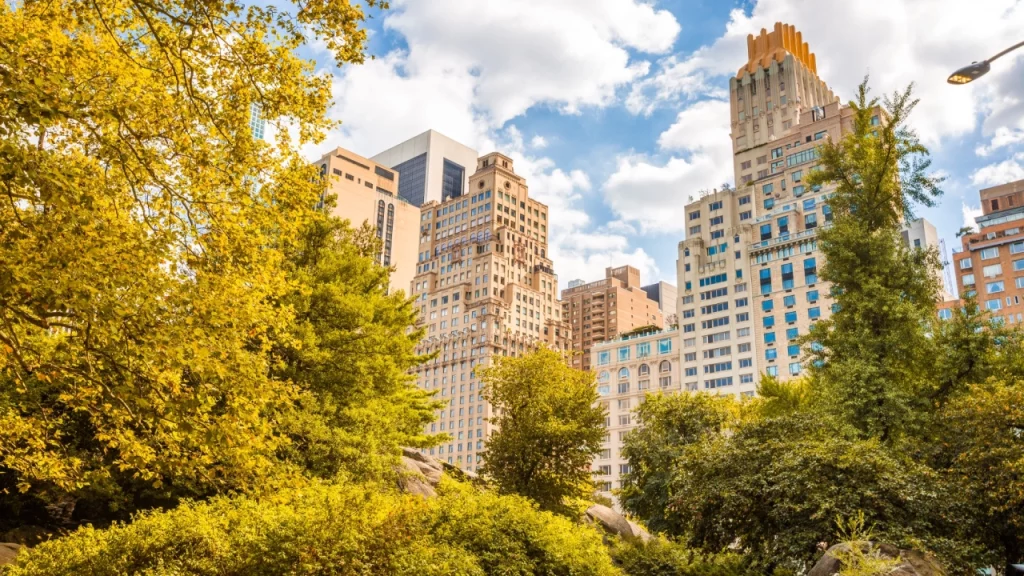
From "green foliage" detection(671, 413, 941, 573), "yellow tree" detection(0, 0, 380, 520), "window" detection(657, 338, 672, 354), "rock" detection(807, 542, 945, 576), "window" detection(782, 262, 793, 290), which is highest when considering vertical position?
"window" detection(782, 262, 793, 290)

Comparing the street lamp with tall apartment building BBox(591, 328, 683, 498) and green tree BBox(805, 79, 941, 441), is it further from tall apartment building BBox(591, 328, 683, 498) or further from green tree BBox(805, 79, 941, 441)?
tall apartment building BBox(591, 328, 683, 498)

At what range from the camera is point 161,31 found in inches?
426

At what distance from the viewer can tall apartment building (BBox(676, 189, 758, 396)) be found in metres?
102

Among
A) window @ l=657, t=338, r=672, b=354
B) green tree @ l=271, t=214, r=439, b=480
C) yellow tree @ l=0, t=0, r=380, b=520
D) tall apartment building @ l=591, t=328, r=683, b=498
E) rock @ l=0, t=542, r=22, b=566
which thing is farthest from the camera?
window @ l=657, t=338, r=672, b=354

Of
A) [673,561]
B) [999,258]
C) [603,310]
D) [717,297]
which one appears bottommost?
[673,561]

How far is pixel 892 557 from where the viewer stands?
15.9 meters

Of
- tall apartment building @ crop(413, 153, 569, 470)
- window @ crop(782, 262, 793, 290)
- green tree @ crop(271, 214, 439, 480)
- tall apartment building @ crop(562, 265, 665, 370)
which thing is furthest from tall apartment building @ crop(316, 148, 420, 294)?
green tree @ crop(271, 214, 439, 480)

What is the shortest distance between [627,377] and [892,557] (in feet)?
322

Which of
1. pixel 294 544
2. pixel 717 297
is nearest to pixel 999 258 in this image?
pixel 717 297

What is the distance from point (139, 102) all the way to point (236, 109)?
163cm

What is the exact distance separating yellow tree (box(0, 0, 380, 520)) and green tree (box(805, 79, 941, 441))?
21.2m

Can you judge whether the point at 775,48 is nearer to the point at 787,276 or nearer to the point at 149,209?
the point at 787,276

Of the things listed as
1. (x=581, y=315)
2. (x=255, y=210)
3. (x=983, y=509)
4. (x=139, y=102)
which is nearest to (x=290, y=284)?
(x=255, y=210)

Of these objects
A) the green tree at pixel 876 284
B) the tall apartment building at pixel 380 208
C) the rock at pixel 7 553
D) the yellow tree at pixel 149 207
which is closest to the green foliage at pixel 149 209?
the yellow tree at pixel 149 207
